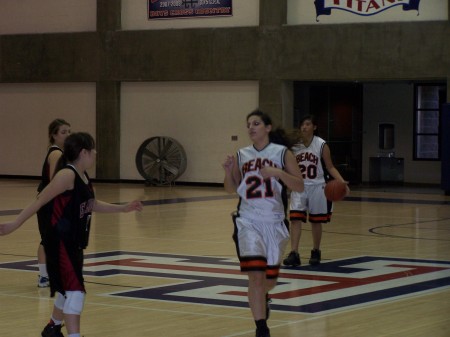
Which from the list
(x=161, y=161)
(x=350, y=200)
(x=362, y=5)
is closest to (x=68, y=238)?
(x=350, y=200)

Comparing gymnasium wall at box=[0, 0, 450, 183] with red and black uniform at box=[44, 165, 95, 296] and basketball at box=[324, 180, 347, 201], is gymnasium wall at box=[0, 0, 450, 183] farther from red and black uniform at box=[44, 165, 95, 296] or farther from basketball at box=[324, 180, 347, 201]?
red and black uniform at box=[44, 165, 95, 296]

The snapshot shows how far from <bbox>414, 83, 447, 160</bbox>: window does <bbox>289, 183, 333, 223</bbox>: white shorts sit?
59.7 feet

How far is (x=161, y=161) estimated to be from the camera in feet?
93.4

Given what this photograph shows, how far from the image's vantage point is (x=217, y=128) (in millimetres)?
28281

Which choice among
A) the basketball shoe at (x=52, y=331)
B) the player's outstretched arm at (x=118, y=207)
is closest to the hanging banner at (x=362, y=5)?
the player's outstretched arm at (x=118, y=207)

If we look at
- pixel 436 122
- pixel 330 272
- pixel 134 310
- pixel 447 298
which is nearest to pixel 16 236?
pixel 330 272

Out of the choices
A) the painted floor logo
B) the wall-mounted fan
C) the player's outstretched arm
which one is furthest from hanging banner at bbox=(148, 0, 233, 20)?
the player's outstretched arm

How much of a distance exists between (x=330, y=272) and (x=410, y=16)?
15.4 metres

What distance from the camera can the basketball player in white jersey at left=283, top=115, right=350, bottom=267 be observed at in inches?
482

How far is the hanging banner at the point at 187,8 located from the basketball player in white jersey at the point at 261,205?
66.7 feet

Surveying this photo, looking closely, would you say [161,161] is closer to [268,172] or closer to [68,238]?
[268,172]

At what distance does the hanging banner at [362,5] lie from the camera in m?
25.7

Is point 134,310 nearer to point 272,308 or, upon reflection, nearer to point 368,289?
point 272,308

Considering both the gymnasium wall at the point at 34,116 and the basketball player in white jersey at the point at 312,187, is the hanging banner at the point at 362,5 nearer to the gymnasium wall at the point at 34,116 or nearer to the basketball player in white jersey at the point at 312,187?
the gymnasium wall at the point at 34,116
